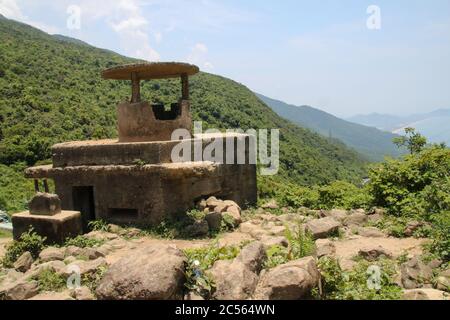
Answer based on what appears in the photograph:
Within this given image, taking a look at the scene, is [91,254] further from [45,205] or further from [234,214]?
[234,214]

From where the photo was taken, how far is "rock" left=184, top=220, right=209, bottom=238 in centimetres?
778

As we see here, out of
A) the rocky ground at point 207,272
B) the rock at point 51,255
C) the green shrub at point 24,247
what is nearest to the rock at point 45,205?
the green shrub at point 24,247

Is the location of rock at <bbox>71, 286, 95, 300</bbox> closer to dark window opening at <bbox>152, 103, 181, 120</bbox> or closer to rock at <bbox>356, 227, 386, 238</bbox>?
rock at <bbox>356, 227, 386, 238</bbox>

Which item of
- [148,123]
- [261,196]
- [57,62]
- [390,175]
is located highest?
[57,62]

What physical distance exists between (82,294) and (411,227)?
562cm

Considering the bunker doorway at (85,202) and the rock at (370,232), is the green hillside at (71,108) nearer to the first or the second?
the bunker doorway at (85,202)

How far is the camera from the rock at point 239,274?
13.7ft

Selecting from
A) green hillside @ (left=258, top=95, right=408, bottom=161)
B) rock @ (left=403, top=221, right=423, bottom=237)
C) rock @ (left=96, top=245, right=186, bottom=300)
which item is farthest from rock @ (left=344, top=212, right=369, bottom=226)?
green hillside @ (left=258, top=95, right=408, bottom=161)

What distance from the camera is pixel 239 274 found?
4.32 m

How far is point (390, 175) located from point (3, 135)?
19.5 m

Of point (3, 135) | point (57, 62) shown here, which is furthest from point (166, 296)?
point (57, 62)

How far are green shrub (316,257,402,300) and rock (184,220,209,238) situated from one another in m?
3.35

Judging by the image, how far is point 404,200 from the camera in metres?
8.87

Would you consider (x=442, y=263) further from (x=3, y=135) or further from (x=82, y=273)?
(x=3, y=135)
